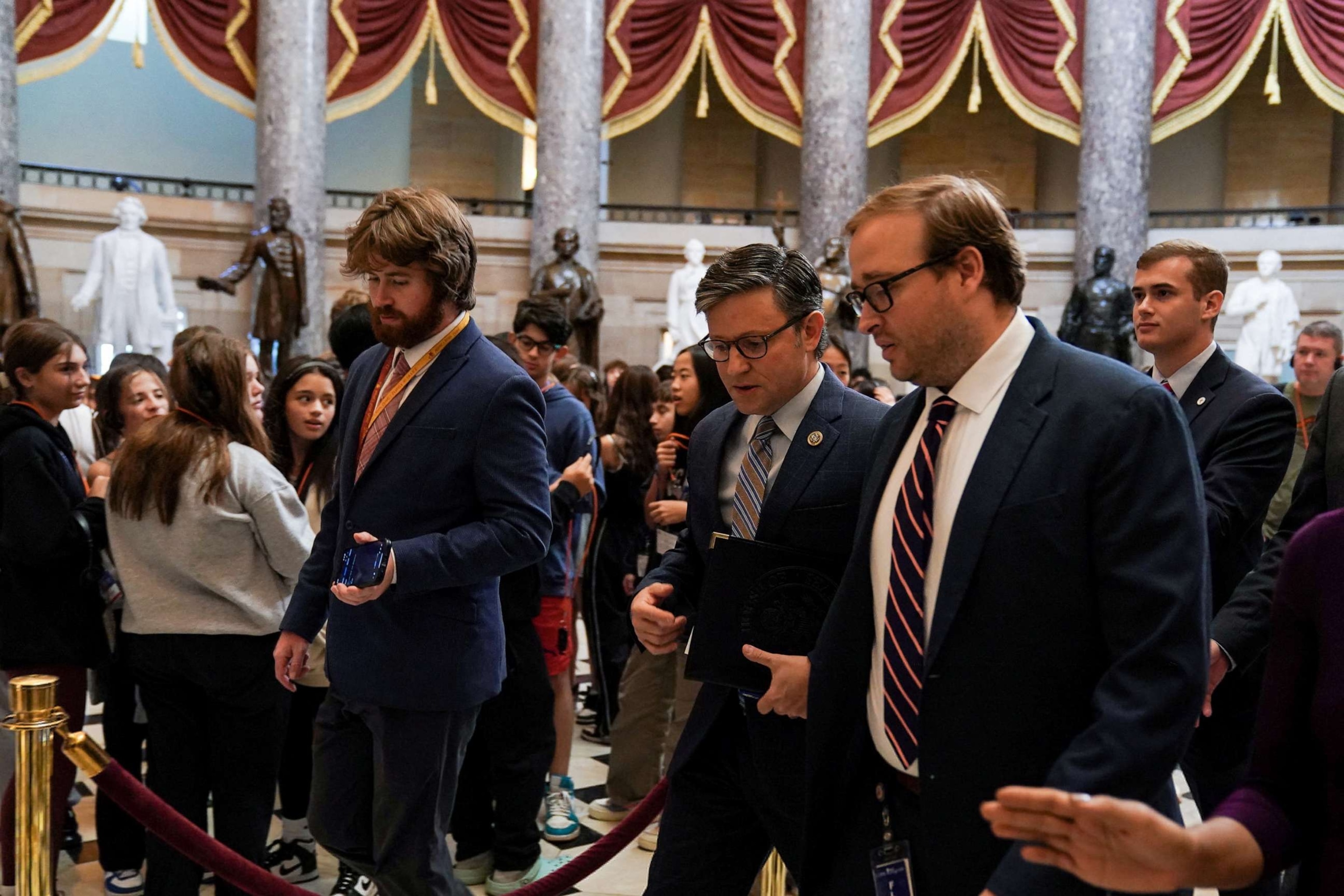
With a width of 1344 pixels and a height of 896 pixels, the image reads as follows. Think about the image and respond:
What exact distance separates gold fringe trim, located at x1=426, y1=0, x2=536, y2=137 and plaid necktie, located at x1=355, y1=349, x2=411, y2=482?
1156 cm

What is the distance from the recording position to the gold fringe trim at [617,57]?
13.6m

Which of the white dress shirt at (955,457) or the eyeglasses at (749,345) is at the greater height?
the eyeglasses at (749,345)

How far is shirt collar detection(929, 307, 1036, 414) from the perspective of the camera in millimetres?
1700

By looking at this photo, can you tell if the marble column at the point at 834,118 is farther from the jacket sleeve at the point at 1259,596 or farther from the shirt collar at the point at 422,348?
the shirt collar at the point at 422,348

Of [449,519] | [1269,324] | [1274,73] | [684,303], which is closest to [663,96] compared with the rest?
[684,303]

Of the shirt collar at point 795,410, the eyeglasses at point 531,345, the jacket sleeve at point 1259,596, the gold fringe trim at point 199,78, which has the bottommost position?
the jacket sleeve at point 1259,596

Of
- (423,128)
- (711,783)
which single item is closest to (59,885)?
(711,783)

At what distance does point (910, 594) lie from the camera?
170 cm

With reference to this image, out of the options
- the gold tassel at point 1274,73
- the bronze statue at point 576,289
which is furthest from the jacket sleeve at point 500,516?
the gold tassel at point 1274,73

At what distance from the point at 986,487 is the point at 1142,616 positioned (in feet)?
0.80

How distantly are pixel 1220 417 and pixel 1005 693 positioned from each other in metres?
1.49

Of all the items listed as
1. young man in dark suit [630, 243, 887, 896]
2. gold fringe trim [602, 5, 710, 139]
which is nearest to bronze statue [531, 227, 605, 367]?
gold fringe trim [602, 5, 710, 139]

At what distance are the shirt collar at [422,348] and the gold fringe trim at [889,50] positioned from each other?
476 inches

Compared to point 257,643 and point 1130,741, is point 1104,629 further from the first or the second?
point 257,643
